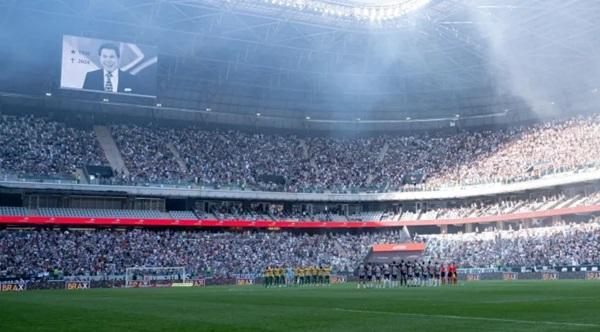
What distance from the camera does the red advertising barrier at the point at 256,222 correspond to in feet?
193

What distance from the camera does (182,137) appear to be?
249 ft

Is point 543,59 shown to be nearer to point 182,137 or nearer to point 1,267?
point 182,137

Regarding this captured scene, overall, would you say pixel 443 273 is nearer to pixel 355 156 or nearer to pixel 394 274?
pixel 394 274

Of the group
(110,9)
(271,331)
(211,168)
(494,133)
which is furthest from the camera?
(494,133)

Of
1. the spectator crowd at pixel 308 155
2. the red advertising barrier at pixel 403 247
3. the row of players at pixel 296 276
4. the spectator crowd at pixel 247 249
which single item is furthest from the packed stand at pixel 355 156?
the row of players at pixel 296 276

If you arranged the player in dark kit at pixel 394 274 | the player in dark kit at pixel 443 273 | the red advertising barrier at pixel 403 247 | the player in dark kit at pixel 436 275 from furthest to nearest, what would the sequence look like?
the red advertising barrier at pixel 403 247 → the player in dark kit at pixel 443 273 → the player in dark kit at pixel 394 274 → the player in dark kit at pixel 436 275

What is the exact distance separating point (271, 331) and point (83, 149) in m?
56.0

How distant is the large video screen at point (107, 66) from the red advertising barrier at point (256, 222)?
11.4 meters

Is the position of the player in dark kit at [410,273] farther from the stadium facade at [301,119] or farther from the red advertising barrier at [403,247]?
the stadium facade at [301,119]

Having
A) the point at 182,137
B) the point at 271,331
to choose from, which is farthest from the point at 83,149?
the point at 271,331

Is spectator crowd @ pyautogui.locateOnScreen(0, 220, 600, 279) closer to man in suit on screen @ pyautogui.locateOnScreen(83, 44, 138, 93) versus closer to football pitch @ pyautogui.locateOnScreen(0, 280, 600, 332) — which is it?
man in suit on screen @ pyautogui.locateOnScreen(83, 44, 138, 93)

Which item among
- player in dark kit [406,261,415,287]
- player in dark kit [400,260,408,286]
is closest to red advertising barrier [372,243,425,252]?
player in dark kit [406,261,415,287]

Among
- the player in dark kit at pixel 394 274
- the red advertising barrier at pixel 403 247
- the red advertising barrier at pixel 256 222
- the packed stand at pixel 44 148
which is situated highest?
the packed stand at pixel 44 148

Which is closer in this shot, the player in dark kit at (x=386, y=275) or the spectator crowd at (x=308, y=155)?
the player in dark kit at (x=386, y=275)
